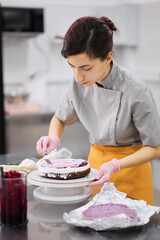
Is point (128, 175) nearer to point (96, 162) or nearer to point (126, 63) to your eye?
point (96, 162)

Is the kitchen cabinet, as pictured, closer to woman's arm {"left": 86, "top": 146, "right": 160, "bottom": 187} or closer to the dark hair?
woman's arm {"left": 86, "top": 146, "right": 160, "bottom": 187}

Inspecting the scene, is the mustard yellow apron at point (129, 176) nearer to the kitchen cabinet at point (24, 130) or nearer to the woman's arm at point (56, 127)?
the woman's arm at point (56, 127)

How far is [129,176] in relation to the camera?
1.88 m

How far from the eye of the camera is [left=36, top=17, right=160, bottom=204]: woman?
5.28 feet

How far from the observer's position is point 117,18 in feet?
15.4

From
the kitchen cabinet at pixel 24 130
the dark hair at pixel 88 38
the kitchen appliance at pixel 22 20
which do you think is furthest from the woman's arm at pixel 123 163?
the kitchen appliance at pixel 22 20

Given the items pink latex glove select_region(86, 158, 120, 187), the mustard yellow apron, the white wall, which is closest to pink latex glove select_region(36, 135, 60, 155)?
the mustard yellow apron

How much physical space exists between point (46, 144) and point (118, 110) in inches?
15.5

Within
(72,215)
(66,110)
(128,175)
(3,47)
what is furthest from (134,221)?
(3,47)

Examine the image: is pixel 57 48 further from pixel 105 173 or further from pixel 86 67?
pixel 105 173

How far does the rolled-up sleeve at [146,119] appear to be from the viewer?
5.69 feet

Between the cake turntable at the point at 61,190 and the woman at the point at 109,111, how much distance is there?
75mm

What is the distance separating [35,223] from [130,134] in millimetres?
747

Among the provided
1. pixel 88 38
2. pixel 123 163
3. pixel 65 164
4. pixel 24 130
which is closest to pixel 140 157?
pixel 123 163
